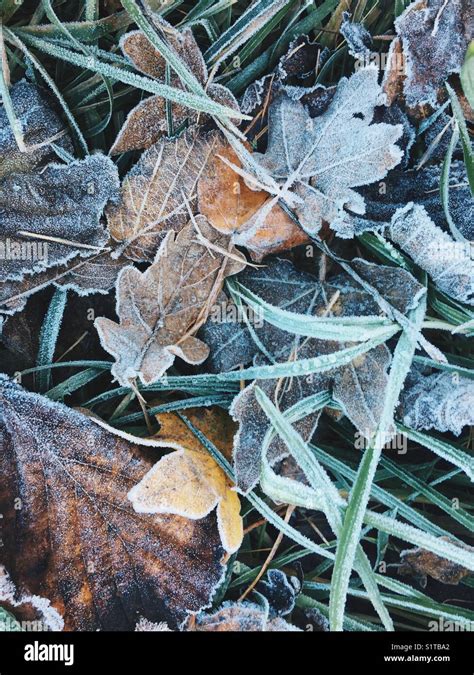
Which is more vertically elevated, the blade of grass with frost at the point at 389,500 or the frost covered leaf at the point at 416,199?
the frost covered leaf at the point at 416,199

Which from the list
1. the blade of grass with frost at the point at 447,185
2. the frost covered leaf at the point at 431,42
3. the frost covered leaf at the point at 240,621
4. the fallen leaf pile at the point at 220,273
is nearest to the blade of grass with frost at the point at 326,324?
the fallen leaf pile at the point at 220,273

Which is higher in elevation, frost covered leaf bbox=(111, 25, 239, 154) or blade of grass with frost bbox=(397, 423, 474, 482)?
frost covered leaf bbox=(111, 25, 239, 154)

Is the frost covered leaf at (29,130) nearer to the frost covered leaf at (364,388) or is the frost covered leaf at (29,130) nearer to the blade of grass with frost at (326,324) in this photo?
the blade of grass with frost at (326,324)

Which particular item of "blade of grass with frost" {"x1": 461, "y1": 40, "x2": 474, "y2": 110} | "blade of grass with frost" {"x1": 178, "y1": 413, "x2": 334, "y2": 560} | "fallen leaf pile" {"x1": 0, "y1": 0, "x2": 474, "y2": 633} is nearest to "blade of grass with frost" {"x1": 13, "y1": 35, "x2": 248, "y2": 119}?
"fallen leaf pile" {"x1": 0, "y1": 0, "x2": 474, "y2": 633}

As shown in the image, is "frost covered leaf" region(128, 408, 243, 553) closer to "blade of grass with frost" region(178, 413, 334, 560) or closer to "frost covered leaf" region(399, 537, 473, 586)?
"blade of grass with frost" region(178, 413, 334, 560)

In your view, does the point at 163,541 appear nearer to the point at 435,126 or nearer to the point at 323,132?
the point at 323,132
